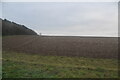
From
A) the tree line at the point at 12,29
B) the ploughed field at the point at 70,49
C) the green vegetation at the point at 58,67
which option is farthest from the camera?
the tree line at the point at 12,29

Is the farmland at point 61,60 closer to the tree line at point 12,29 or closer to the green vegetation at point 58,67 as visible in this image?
the green vegetation at point 58,67

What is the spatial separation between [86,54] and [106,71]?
439 cm

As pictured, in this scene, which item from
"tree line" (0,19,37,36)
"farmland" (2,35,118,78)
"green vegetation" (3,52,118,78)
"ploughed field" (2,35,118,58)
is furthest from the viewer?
"tree line" (0,19,37,36)

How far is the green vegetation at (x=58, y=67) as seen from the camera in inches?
425

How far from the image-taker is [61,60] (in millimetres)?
13898

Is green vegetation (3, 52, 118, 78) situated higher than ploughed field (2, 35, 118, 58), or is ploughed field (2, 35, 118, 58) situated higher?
ploughed field (2, 35, 118, 58)

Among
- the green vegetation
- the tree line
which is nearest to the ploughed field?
the green vegetation

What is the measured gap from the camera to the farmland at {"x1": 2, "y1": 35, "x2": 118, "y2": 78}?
36.1 ft

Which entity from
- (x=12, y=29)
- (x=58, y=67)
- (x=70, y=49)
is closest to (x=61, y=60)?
(x=58, y=67)

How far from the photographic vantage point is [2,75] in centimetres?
1081

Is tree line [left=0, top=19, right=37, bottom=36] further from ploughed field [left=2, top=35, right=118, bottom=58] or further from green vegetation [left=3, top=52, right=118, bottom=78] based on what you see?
green vegetation [left=3, top=52, right=118, bottom=78]

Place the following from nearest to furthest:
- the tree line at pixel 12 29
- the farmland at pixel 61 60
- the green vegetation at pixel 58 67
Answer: the green vegetation at pixel 58 67
the farmland at pixel 61 60
the tree line at pixel 12 29

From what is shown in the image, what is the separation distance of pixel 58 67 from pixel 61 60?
2.04 meters

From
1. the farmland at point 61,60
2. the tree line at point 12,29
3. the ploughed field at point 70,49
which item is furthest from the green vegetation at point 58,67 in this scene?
the tree line at point 12,29
